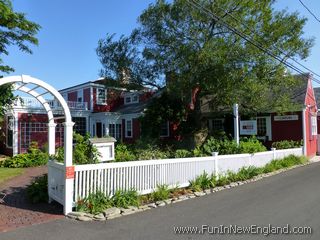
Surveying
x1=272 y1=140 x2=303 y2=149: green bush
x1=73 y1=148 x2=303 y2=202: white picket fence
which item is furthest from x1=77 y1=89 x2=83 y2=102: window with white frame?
x1=73 y1=148 x2=303 y2=202: white picket fence

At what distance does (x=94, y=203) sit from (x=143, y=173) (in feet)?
6.02

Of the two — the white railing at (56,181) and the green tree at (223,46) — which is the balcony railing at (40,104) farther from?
the white railing at (56,181)

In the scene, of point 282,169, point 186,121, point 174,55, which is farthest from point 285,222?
point 186,121

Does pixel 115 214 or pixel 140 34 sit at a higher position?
pixel 140 34

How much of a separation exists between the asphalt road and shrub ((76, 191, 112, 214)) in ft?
2.08

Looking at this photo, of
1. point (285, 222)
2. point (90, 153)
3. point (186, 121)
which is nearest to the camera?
point (285, 222)

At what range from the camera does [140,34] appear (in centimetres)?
2133

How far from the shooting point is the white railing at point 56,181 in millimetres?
8219

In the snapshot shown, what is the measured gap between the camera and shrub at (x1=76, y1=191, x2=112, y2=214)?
793cm

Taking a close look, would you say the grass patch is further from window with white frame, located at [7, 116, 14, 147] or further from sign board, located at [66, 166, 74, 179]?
window with white frame, located at [7, 116, 14, 147]

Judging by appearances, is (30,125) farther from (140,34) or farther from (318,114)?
(318,114)

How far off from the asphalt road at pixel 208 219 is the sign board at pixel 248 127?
13669mm

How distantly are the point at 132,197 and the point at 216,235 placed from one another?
9.75 feet

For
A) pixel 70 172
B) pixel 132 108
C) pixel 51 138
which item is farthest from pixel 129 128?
pixel 70 172
